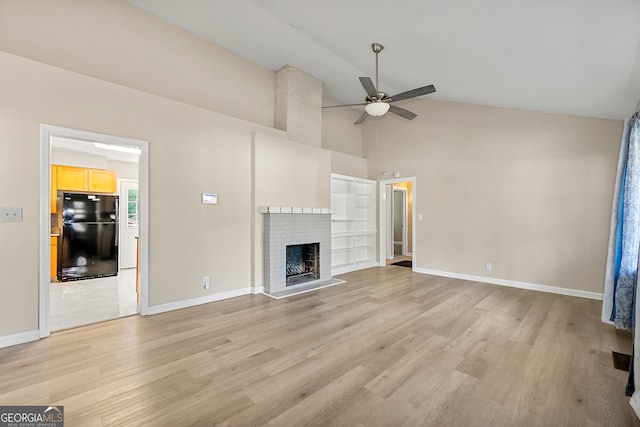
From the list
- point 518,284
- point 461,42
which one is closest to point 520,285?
point 518,284

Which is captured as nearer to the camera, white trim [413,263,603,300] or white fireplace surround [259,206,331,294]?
white trim [413,263,603,300]

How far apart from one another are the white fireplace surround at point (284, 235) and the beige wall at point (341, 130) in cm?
208

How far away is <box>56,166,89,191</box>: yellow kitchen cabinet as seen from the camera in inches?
220

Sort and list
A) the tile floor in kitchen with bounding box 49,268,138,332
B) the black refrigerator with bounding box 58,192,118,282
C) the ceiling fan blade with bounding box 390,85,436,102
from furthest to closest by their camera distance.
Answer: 1. the black refrigerator with bounding box 58,192,118,282
2. the ceiling fan blade with bounding box 390,85,436,102
3. the tile floor in kitchen with bounding box 49,268,138,332

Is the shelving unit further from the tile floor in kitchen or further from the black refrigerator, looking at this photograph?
the black refrigerator

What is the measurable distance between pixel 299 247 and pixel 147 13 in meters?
4.20

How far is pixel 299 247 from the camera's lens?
5402mm

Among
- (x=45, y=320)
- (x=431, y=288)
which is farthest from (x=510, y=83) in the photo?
(x=45, y=320)

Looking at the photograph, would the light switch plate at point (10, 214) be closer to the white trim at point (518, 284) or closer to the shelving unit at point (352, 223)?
the shelving unit at point (352, 223)

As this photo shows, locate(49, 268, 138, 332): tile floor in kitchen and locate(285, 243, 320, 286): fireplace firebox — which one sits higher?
locate(285, 243, 320, 286): fireplace firebox

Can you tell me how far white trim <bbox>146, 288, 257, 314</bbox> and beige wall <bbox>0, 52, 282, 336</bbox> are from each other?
0.06 metres

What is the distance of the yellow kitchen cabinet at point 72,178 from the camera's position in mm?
5590

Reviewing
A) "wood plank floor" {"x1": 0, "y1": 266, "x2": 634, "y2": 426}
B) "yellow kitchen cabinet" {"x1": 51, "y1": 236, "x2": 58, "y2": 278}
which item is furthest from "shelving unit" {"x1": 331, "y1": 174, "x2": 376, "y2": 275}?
"yellow kitchen cabinet" {"x1": 51, "y1": 236, "x2": 58, "y2": 278}

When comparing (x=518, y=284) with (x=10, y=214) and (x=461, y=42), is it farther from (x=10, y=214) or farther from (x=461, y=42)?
(x=10, y=214)
